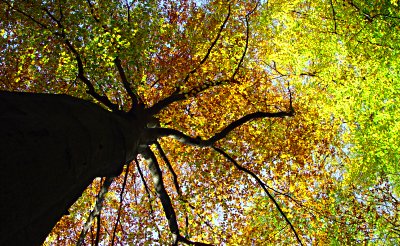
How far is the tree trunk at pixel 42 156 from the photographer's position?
2572 millimetres

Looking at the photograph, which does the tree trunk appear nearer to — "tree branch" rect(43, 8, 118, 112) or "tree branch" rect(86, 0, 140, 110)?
"tree branch" rect(43, 8, 118, 112)

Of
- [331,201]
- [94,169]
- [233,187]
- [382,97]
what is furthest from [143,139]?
[382,97]

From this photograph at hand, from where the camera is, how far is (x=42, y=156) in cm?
298

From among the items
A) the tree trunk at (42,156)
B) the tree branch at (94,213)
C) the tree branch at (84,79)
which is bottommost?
the tree trunk at (42,156)

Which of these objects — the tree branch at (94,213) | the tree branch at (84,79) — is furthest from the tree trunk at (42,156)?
the tree branch at (94,213)

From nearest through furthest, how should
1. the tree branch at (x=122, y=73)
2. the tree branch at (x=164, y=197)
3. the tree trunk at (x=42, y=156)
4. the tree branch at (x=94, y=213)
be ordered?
the tree trunk at (x=42, y=156) → the tree branch at (x=94, y=213) → the tree branch at (x=164, y=197) → the tree branch at (x=122, y=73)

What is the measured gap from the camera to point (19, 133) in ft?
9.39

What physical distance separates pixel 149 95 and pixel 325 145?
829cm

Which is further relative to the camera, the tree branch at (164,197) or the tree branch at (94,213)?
the tree branch at (164,197)

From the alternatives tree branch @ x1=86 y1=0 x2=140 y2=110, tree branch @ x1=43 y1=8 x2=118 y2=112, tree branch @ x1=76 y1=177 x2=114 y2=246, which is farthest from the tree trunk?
tree branch @ x1=86 y1=0 x2=140 y2=110

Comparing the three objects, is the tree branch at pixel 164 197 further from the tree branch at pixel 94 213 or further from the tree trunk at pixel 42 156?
the tree trunk at pixel 42 156

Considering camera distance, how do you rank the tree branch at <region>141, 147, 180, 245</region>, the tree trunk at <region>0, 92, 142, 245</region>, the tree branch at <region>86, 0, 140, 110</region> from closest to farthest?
the tree trunk at <region>0, 92, 142, 245</region> < the tree branch at <region>141, 147, 180, 245</region> < the tree branch at <region>86, 0, 140, 110</region>

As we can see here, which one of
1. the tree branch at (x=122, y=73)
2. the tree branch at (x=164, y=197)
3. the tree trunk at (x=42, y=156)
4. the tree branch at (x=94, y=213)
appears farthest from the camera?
the tree branch at (x=122, y=73)

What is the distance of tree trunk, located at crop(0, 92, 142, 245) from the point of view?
2572mm
